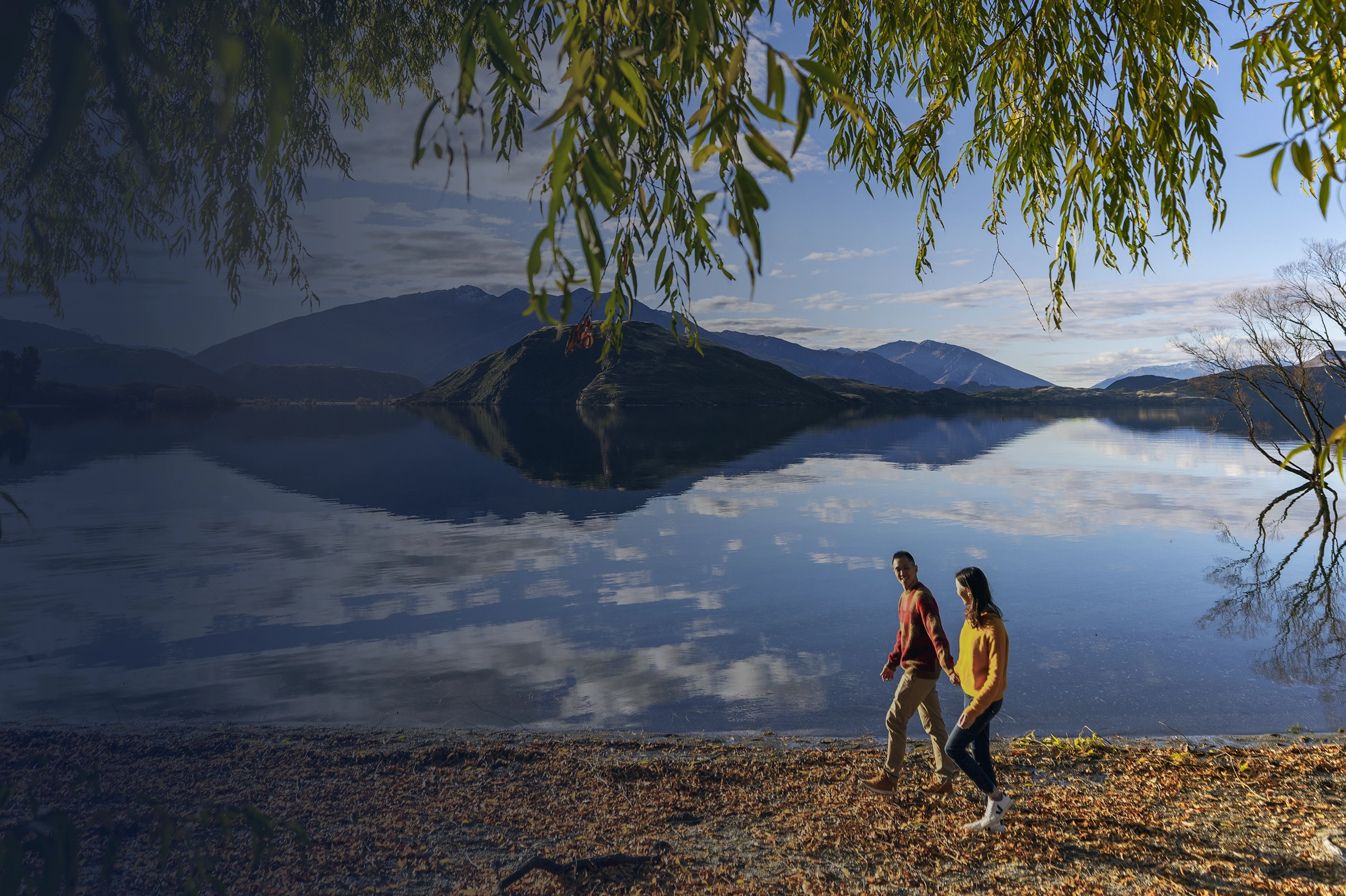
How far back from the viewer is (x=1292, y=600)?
531 inches

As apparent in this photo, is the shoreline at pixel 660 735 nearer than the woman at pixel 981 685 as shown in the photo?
No

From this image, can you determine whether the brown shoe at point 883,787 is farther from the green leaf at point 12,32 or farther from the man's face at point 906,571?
the green leaf at point 12,32

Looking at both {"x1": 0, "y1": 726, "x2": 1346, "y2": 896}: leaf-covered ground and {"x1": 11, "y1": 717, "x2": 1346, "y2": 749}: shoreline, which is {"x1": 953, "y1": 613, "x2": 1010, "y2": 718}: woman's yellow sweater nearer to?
{"x1": 0, "y1": 726, "x2": 1346, "y2": 896}: leaf-covered ground

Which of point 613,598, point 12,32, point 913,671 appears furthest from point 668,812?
point 613,598

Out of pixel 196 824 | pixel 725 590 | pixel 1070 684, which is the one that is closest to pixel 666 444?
pixel 725 590

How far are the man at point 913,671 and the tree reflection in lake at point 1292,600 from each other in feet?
20.7

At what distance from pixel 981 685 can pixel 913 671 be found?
2.19 ft

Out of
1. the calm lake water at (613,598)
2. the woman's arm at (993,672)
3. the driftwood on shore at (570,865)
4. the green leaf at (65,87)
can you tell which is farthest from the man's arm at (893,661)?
the green leaf at (65,87)

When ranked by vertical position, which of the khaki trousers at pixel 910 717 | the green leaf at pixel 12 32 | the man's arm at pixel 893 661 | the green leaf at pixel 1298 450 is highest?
the green leaf at pixel 12 32

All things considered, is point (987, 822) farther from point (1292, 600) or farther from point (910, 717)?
point (1292, 600)

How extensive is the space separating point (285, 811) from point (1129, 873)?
6186 millimetres

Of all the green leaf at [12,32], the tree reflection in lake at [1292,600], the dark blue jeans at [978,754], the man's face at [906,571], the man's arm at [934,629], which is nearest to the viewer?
the green leaf at [12,32]

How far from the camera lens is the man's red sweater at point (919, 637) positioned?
5840 millimetres

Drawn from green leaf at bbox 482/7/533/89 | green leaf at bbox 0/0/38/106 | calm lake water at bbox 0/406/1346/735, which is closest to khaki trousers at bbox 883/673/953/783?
calm lake water at bbox 0/406/1346/735
